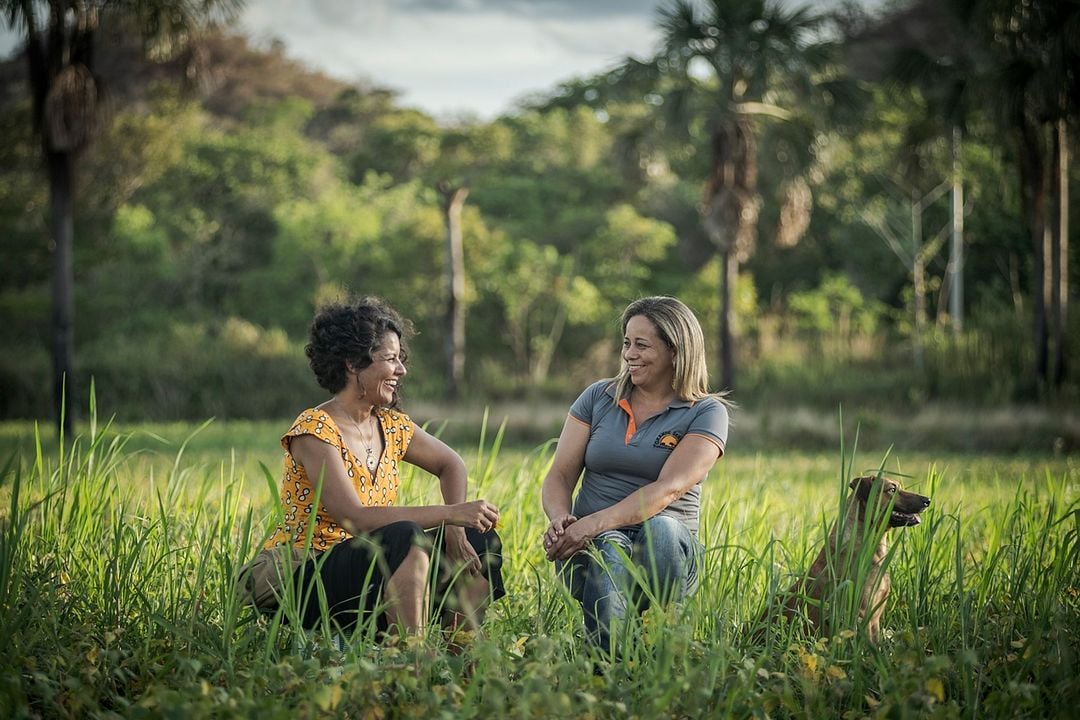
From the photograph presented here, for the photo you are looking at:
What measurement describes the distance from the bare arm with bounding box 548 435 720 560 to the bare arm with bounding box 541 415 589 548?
0.28 metres

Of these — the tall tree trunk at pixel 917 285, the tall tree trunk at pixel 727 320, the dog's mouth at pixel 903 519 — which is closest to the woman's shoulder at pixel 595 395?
the dog's mouth at pixel 903 519

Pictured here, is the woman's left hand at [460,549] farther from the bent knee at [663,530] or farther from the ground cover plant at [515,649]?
the bent knee at [663,530]

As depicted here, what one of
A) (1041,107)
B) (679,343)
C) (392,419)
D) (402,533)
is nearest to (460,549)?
(402,533)

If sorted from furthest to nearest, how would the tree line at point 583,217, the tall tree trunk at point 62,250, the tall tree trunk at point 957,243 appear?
the tall tree trunk at point 957,243, the tree line at point 583,217, the tall tree trunk at point 62,250

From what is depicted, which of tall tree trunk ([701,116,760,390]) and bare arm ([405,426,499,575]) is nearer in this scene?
bare arm ([405,426,499,575])

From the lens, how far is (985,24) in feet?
51.6

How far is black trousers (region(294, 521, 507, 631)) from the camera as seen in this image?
138 inches

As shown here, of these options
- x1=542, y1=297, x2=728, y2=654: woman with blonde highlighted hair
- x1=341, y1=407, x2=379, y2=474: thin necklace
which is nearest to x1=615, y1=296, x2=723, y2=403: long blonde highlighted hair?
x1=542, y1=297, x2=728, y2=654: woman with blonde highlighted hair

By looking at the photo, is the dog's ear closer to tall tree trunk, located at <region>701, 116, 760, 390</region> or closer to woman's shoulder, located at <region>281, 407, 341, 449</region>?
woman's shoulder, located at <region>281, 407, 341, 449</region>

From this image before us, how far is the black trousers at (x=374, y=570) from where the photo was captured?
138 inches

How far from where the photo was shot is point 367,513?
369 centimetres

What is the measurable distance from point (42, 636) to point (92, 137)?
12.0 metres

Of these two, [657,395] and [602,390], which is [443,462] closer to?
[602,390]

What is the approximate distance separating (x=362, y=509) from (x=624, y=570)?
2.67ft
